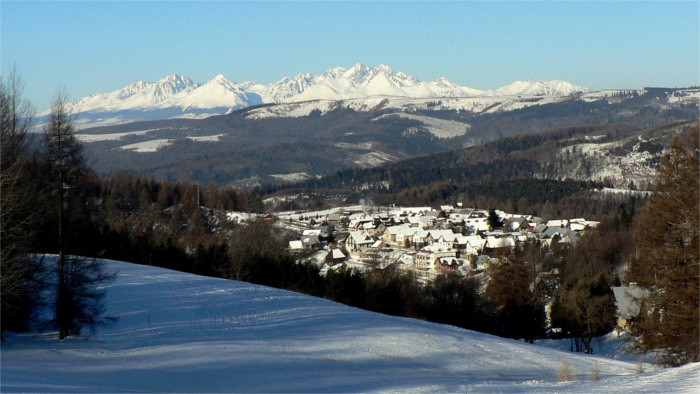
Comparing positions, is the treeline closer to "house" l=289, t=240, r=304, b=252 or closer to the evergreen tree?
the evergreen tree

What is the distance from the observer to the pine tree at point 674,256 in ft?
53.9

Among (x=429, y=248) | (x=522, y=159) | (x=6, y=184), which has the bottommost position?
(x=429, y=248)

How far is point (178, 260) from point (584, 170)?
126 meters

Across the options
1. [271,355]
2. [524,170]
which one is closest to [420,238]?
[271,355]

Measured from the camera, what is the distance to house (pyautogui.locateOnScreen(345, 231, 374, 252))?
72.2 m

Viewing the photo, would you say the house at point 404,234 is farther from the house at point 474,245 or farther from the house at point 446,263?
the house at point 446,263

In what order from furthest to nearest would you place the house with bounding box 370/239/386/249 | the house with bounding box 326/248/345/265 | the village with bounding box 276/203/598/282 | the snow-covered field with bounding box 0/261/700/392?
the house with bounding box 370/239/386/249 → the house with bounding box 326/248/345/265 → the village with bounding box 276/203/598/282 → the snow-covered field with bounding box 0/261/700/392

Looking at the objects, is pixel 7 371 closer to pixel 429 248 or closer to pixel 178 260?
pixel 178 260

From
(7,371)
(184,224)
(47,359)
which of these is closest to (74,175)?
(47,359)

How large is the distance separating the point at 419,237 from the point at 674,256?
211 feet

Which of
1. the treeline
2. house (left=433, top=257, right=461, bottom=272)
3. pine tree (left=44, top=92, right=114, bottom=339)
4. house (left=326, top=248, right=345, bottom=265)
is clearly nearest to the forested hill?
house (left=433, top=257, right=461, bottom=272)

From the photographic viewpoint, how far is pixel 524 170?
518 feet

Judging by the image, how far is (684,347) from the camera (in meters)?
16.6

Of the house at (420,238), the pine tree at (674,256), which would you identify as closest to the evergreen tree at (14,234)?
the pine tree at (674,256)
